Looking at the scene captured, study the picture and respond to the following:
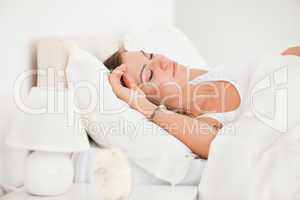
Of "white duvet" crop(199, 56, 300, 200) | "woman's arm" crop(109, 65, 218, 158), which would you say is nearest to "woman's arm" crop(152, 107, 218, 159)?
"woman's arm" crop(109, 65, 218, 158)

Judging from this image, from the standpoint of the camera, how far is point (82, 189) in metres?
1.45

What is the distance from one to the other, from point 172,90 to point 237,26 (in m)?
1.81

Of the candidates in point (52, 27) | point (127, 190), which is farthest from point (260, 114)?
point (52, 27)

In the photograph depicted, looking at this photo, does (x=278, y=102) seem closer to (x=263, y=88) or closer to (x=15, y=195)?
(x=263, y=88)

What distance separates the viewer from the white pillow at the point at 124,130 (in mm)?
1591

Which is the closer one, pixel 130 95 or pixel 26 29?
pixel 26 29

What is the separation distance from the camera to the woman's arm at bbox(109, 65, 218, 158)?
5.45 feet

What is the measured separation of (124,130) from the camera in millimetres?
1640

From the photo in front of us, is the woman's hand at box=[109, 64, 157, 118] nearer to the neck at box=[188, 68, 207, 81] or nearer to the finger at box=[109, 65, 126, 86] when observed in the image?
the finger at box=[109, 65, 126, 86]

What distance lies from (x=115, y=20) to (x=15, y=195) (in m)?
1.28

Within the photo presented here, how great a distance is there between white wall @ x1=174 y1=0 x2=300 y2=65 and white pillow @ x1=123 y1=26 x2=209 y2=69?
→ 3.33ft

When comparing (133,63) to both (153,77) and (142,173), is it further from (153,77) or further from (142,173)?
(142,173)

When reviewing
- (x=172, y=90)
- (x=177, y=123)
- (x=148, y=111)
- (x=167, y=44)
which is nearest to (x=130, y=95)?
(x=148, y=111)
